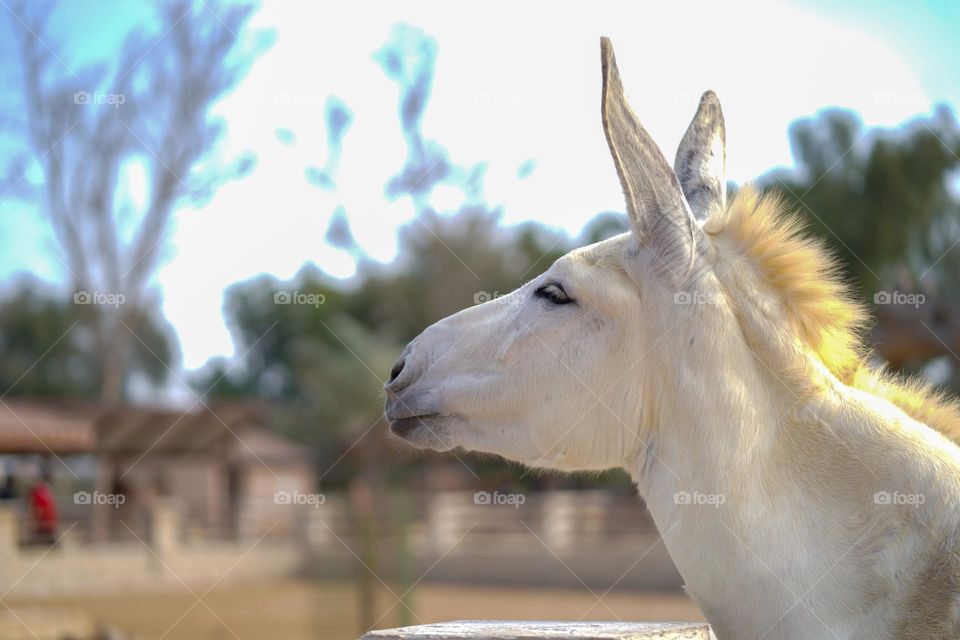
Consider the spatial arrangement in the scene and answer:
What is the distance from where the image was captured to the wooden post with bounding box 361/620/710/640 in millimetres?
2336

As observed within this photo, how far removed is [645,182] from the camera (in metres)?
2.38

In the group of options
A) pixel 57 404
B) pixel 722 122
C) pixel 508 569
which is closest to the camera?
pixel 722 122

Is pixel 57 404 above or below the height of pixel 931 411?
below

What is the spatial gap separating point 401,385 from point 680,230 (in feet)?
2.86

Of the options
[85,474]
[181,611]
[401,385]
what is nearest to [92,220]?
[85,474]

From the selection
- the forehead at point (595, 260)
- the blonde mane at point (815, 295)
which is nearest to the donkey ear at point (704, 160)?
the blonde mane at point (815, 295)

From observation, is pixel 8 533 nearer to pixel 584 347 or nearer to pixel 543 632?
pixel 543 632

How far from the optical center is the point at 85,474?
33.9 metres

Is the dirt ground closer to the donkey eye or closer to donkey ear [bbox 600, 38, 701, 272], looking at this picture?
the donkey eye

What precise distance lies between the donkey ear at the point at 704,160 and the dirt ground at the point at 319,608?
32.4 feet

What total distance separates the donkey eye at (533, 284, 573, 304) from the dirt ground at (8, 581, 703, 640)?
9962 millimetres

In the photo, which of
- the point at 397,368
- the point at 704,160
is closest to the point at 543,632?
the point at 397,368

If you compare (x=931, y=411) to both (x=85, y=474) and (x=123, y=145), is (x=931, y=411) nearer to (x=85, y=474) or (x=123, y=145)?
(x=123, y=145)

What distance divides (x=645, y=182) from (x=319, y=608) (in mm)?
11774
